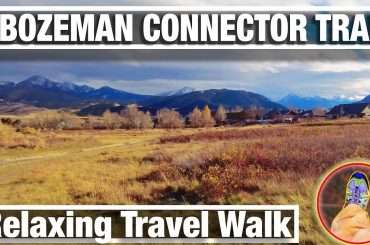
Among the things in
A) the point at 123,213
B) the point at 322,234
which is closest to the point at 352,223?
the point at 322,234

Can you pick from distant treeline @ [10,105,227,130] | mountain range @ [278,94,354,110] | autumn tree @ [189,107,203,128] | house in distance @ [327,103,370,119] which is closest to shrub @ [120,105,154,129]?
distant treeline @ [10,105,227,130]

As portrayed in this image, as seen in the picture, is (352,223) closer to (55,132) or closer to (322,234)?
(322,234)

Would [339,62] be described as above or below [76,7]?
below

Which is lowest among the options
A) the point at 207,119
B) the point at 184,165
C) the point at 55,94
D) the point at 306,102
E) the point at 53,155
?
the point at 184,165

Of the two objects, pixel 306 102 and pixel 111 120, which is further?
pixel 111 120

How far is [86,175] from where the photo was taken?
4.63 metres

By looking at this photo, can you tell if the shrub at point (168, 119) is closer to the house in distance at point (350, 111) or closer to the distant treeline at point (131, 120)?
the distant treeline at point (131, 120)

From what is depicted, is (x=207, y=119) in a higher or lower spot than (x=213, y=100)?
lower

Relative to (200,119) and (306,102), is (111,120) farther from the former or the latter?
(306,102)

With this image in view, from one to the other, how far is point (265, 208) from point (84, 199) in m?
1.45

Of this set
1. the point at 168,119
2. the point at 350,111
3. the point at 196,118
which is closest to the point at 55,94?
the point at 168,119

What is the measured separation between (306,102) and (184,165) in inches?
43.4

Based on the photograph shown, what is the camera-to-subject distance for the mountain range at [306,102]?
181 inches

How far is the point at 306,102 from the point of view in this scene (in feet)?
15.1
